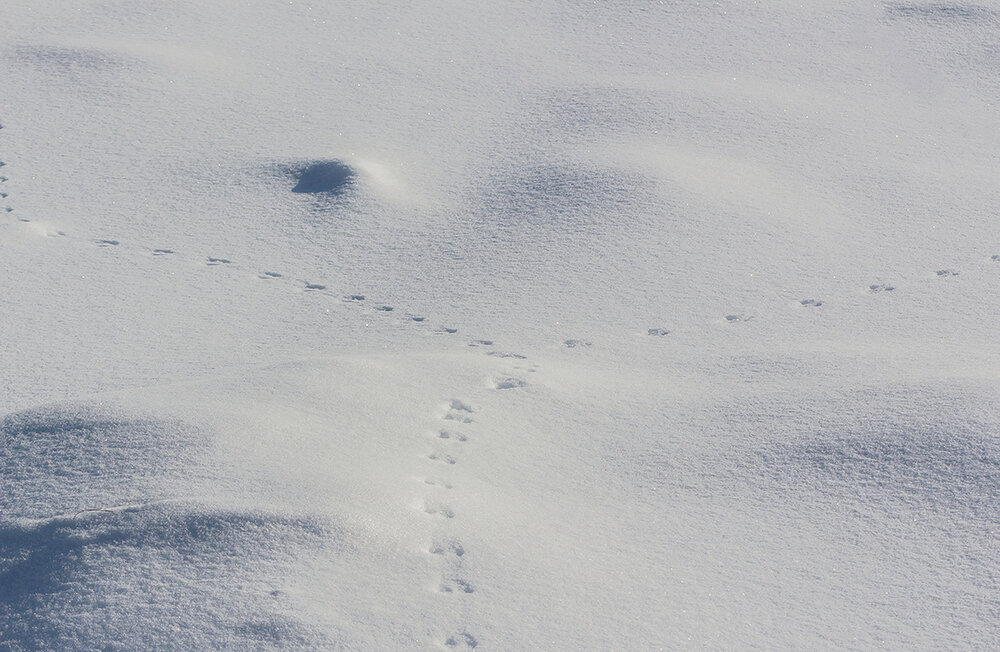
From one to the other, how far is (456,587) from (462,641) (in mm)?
162

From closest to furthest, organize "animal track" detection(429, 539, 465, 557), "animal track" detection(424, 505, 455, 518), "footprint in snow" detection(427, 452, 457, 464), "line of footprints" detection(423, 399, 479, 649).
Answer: "line of footprints" detection(423, 399, 479, 649) → "animal track" detection(429, 539, 465, 557) → "animal track" detection(424, 505, 455, 518) → "footprint in snow" detection(427, 452, 457, 464)

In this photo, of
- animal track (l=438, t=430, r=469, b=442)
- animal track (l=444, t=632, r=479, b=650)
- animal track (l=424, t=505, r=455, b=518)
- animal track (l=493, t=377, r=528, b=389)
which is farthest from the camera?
animal track (l=493, t=377, r=528, b=389)

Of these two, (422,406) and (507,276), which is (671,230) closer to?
(507,276)

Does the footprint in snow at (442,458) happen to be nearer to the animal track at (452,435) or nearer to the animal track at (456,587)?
Answer: the animal track at (452,435)

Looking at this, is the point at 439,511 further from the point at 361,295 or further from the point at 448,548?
the point at 361,295

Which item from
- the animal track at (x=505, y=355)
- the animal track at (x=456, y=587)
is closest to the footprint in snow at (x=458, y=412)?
the animal track at (x=505, y=355)

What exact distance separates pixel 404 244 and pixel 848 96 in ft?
7.79

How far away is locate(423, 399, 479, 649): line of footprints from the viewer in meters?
2.41

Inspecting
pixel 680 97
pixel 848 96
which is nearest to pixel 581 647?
pixel 680 97

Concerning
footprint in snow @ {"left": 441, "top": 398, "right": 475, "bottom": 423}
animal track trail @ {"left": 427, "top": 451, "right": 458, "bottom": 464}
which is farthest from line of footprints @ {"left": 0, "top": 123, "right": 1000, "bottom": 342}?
animal track trail @ {"left": 427, "top": 451, "right": 458, "bottom": 464}

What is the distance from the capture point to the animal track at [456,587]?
7.92ft

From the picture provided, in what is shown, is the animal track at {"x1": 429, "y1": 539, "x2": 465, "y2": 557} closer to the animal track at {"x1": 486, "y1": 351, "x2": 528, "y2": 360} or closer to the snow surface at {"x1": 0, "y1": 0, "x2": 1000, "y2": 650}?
the snow surface at {"x1": 0, "y1": 0, "x2": 1000, "y2": 650}

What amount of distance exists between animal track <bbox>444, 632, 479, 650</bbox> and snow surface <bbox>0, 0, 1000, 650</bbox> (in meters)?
0.02

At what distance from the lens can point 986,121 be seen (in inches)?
197
